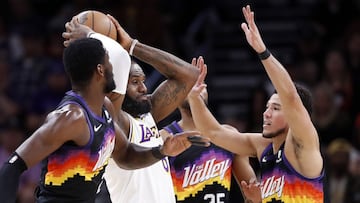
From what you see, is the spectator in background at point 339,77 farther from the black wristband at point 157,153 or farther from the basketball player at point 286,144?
the black wristband at point 157,153

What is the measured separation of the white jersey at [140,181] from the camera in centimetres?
604

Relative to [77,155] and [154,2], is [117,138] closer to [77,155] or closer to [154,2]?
[77,155]

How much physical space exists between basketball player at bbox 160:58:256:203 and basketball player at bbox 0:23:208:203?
1.31 metres

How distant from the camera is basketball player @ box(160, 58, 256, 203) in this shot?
673 cm

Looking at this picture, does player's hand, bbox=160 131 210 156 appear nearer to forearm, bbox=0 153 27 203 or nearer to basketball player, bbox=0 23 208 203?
basketball player, bbox=0 23 208 203

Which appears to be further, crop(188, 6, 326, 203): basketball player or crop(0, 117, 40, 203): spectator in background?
crop(0, 117, 40, 203): spectator in background

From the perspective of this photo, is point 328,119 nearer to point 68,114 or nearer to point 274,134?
point 274,134

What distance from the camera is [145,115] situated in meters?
6.34

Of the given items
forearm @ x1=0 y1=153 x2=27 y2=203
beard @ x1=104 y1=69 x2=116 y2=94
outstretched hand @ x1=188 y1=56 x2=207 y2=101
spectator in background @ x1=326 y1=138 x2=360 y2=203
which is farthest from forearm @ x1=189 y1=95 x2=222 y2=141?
spectator in background @ x1=326 y1=138 x2=360 y2=203

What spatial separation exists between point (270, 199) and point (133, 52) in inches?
52.0

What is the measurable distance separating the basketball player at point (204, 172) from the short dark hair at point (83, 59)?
1514mm

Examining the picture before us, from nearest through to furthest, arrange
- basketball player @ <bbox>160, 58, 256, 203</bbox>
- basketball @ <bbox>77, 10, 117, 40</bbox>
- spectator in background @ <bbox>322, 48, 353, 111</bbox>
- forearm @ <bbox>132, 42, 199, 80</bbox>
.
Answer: basketball @ <bbox>77, 10, 117, 40</bbox> → forearm @ <bbox>132, 42, 199, 80</bbox> → basketball player @ <bbox>160, 58, 256, 203</bbox> → spectator in background @ <bbox>322, 48, 353, 111</bbox>

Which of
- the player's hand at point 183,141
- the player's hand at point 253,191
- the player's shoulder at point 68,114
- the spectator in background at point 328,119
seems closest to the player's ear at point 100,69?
the player's shoulder at point 68,114

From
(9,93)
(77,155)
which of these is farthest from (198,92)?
(9,93)
